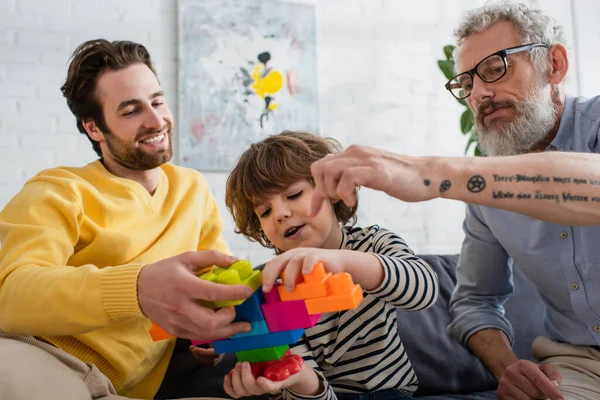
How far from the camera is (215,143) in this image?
3.41 meters

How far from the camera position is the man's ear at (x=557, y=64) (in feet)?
5.72

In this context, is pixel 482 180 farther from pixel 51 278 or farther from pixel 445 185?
pixel 51 278

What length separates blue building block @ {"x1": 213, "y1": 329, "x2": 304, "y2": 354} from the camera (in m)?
1.08

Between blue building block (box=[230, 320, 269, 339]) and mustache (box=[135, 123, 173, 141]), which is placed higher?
mustache (box=[135, 123, 173, 141])

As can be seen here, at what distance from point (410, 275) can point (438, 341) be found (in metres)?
0.80

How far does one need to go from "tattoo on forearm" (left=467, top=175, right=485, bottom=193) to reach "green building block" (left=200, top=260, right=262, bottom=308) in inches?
17.4

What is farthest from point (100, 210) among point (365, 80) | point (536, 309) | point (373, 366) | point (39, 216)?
point (365, 80)

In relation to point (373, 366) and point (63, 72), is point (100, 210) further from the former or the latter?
point (63, 72)

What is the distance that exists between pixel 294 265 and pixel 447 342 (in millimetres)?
1167

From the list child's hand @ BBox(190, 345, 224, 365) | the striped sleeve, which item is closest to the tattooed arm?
the striped sleeve

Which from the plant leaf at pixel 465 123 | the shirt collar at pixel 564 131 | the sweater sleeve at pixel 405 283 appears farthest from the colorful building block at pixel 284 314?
the plant leaf at pixel 465 123

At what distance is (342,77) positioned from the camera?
12.7 ft

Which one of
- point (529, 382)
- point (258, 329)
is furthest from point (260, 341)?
point (529, 382)

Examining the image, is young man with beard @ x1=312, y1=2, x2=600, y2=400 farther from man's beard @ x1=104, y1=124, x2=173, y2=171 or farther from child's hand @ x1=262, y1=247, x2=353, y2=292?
man's beard @ x1=104, y1=124, x2=173, y2=171
